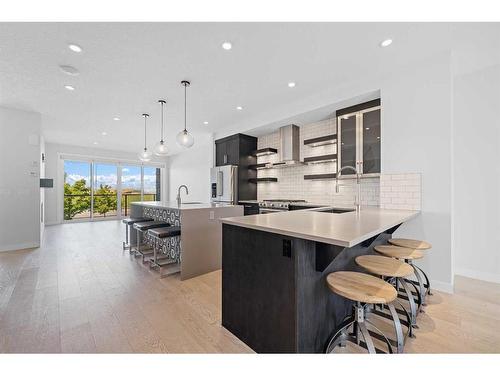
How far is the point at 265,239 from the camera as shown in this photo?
5.00ft

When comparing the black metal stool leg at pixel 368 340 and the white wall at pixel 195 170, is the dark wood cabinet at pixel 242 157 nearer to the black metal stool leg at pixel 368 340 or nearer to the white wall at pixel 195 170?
the white wall at pixel 195 170

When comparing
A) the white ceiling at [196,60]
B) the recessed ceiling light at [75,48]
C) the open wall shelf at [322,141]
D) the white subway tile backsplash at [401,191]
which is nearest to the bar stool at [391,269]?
the white subway tile backsplash at [401,191]

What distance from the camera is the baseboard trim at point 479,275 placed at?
2.79 meters

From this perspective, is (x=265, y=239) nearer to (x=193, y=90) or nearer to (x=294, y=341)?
(x=294, y=341)

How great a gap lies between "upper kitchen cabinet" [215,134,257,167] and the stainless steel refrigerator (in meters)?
0.21

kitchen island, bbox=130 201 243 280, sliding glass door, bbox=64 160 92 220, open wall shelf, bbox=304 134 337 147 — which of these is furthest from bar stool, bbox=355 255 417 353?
sliding glass door, bbox=64 160 92 220

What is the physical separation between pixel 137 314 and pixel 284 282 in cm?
152

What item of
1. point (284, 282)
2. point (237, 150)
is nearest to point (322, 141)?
point (237, 150)

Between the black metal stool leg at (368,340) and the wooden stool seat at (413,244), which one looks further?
the wooden stool seat at (413,244)

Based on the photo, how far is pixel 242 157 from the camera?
5301 millimetres

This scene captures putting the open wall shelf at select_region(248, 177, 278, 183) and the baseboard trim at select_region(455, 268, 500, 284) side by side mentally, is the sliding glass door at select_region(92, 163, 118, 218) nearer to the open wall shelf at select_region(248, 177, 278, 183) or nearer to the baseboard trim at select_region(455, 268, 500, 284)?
the open wall shelf at select_region(248, 177, 278, 183)

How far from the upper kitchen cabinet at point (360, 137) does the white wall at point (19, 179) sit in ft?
18.8
